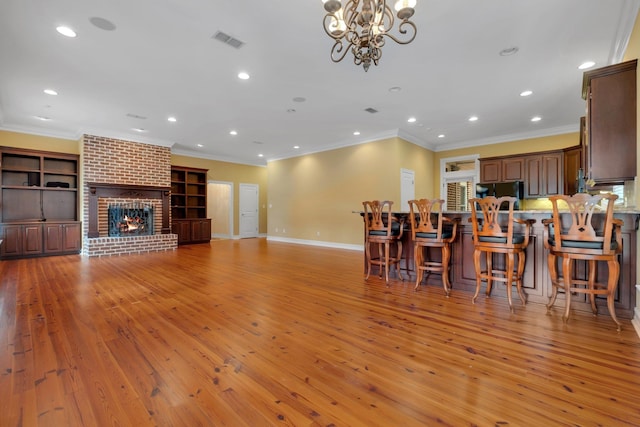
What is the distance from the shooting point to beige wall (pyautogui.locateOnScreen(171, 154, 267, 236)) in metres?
9.41

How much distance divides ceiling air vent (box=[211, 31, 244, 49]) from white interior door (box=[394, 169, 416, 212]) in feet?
15.9

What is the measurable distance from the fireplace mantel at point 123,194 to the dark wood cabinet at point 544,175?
9.17 metres

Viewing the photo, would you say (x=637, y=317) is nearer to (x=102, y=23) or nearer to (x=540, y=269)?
(x=540, y=269)

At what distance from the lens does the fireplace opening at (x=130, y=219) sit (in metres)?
7.16

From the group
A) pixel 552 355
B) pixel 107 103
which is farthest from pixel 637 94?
pixel 107 103

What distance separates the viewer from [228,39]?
3.24m

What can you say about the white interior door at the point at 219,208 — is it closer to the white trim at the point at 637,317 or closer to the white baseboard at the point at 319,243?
the white baseboard at the point at 319,243

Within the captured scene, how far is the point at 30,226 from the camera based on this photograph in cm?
623

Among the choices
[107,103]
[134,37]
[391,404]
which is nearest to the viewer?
[391,404]

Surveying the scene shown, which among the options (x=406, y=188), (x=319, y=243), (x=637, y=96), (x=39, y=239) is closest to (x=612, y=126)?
(x=637, y=96)

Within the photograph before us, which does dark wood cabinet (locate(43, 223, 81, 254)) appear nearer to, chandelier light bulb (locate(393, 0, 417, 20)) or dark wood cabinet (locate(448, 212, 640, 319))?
dark wood cabinet (locate(448, 212, 640, 319))

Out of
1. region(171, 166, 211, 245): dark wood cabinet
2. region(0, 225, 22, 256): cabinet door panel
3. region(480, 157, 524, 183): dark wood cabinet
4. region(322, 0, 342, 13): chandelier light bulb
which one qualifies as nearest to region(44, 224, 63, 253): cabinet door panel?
region(0, 225, 22, 256): cabinet door panel

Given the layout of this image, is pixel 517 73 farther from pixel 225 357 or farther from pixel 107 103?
pixel 107 103

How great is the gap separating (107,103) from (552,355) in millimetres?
6963
